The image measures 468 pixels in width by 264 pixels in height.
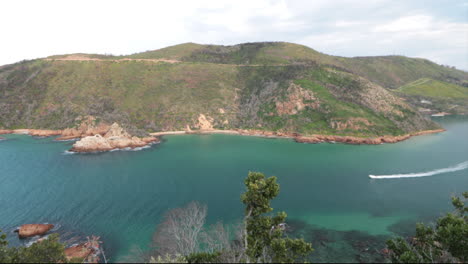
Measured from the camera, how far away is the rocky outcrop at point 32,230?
122 feet

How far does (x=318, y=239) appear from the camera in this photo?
36.1 metres

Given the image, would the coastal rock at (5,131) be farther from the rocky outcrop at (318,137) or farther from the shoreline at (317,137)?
the rocky outcrop at (318,137)

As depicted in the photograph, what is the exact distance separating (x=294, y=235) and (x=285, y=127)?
74371 millimetres

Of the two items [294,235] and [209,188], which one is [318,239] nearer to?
[294,235]

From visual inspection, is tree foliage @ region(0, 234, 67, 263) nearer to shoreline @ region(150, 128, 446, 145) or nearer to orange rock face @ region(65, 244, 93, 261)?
orange rock face @ region(65, 244, 93, 261)

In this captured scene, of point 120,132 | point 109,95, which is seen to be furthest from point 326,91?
point 109,95

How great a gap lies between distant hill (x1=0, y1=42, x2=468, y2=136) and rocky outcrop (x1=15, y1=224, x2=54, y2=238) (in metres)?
70.1

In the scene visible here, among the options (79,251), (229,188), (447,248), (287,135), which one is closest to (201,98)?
(287,135)

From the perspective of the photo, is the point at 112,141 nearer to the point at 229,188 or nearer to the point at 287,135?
the point at 229,188

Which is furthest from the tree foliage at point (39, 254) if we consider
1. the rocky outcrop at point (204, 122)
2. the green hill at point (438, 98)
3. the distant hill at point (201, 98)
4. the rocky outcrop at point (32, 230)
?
the green hill at point (438, 98)

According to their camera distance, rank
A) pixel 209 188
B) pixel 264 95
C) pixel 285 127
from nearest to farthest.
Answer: pixel 209 188
pixel 285 127
pixel 264 95

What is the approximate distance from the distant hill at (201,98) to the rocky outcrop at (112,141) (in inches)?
464

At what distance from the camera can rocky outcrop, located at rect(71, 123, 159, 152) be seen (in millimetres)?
83688

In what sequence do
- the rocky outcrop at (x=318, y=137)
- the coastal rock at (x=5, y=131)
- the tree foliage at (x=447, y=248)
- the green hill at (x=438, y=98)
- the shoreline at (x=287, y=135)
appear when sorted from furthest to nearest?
the green hill at (x=438, y=98)
the coastal rock at (x=5, y=131)
the shoreline at (x=287, y=135)
the rocky outcrop at (x=318, y=137)
the tree foliage at (x=447, y=248)
